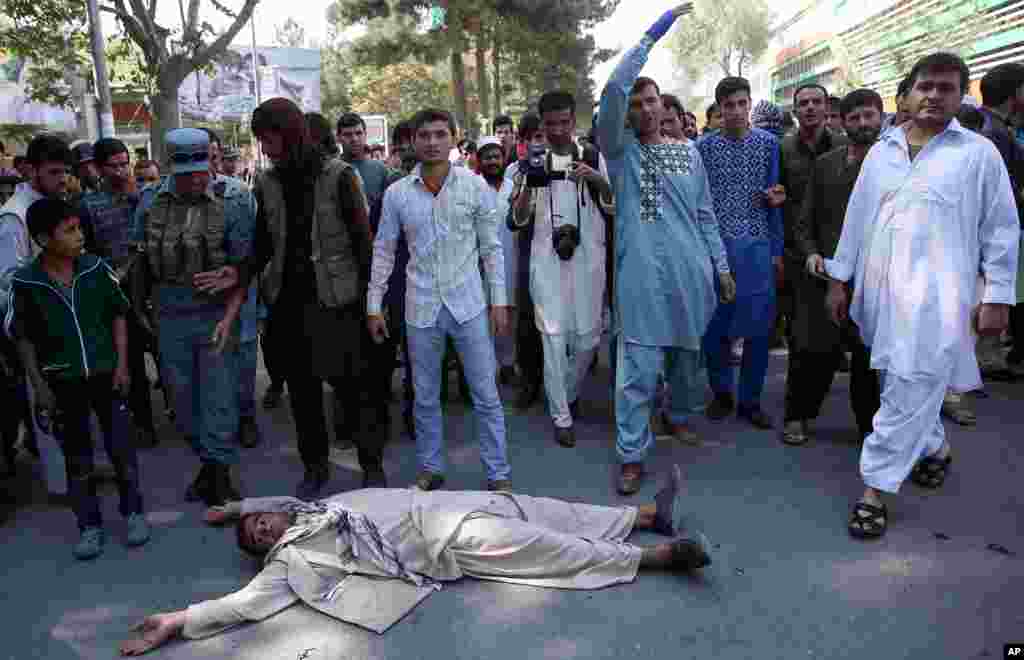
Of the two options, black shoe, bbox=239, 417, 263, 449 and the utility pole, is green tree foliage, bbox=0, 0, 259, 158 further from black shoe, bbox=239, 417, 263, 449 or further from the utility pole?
black shoe, bbox=239, 417, 263, 449

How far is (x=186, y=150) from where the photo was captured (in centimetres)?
395

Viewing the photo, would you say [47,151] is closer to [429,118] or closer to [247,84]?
[429,118]

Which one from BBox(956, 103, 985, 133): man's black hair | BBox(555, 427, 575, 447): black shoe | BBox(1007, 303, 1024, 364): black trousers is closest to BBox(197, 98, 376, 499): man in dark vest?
BBox(555, 427, 575, 447): black shoe

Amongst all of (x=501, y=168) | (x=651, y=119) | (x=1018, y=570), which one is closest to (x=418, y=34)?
(x=501, y=168)

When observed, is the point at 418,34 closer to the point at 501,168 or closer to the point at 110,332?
the point at 501,168

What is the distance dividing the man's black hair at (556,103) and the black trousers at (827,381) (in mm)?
1978

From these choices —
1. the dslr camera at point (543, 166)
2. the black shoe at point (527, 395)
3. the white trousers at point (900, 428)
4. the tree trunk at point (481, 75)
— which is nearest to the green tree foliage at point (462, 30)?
the tree trunk at point (481, 75)

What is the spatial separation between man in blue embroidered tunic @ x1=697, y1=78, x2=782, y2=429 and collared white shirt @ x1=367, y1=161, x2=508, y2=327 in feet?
5.36

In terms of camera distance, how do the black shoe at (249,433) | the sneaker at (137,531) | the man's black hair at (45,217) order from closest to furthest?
1. the man's black hair at (45,217)
2. the sneaker at (137,531)
3. the black shoe at (249,433)

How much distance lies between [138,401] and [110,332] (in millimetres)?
1511

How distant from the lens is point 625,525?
3.52 metres

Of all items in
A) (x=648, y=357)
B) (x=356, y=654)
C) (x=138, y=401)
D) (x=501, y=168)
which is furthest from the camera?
(x=501, y=168)

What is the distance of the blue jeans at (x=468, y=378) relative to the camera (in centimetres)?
412

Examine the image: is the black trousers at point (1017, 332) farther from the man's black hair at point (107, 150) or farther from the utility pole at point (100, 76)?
the utility pole at point (100, 76)
